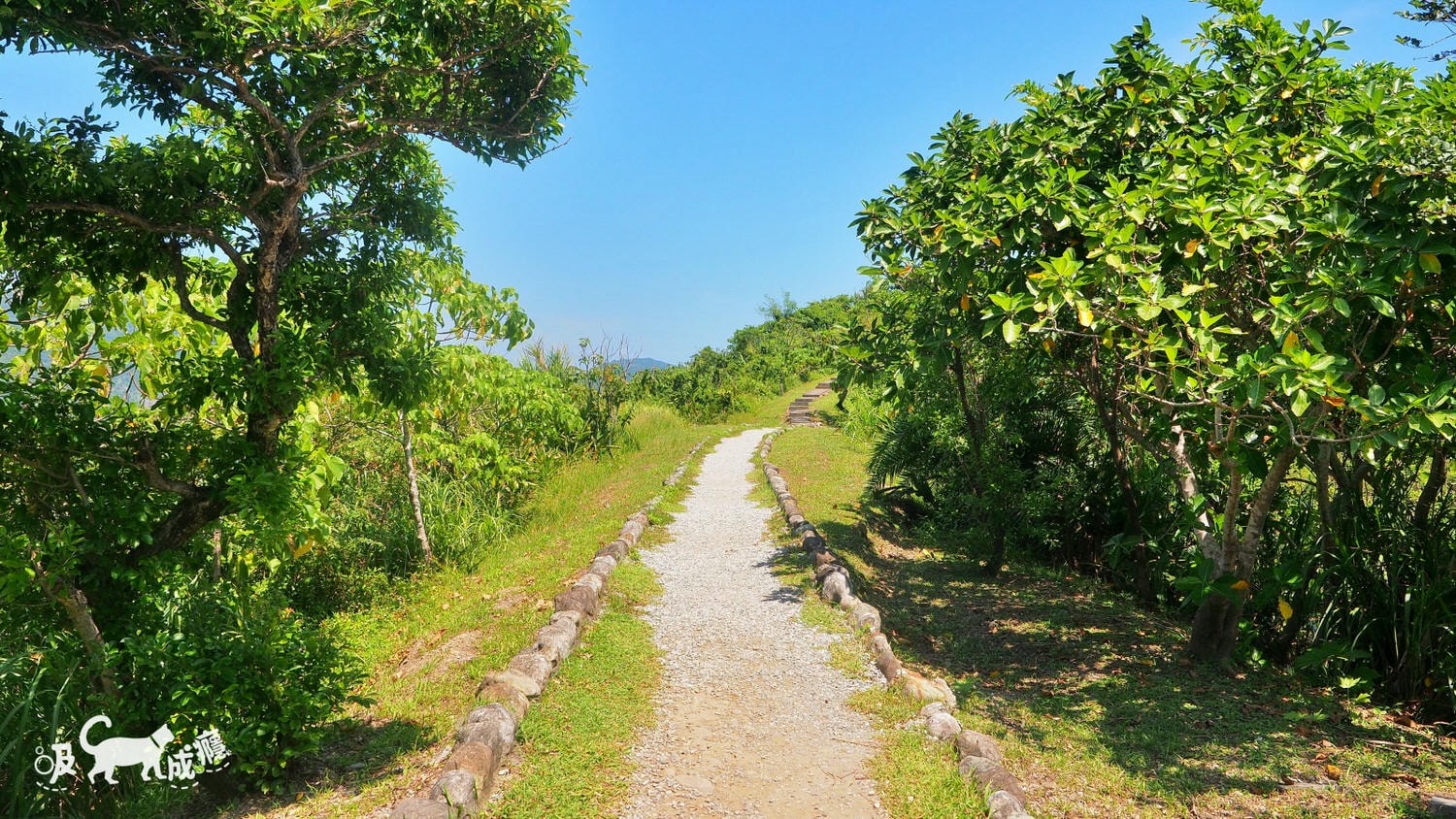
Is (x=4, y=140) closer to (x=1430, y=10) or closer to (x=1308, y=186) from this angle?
(x=1308, y=186)

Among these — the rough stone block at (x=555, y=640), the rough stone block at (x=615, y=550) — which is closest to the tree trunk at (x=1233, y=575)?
the rough stone block at (x=555, y=640)

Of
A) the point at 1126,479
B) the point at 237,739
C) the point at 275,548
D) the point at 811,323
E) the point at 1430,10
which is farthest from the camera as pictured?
the point at 811,323

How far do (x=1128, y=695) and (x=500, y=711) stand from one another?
3.77 meters

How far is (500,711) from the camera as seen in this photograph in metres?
4.01

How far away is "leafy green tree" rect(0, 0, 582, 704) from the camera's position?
117 inches

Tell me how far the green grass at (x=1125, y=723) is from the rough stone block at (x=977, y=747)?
0.10 meters

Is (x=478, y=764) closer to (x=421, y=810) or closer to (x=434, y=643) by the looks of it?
(x=421, y=810)

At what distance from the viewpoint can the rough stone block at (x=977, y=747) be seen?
12.8ft

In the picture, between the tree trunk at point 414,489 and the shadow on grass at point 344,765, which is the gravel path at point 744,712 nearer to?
the shadow on grass at point 344,765

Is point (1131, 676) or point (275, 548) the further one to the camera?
point (1131, 676)

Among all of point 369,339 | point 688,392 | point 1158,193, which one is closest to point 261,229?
point 369,339

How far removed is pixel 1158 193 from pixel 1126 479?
11.0 ft

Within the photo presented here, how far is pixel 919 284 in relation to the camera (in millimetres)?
6035

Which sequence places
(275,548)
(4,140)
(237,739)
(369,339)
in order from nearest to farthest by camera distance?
(4,140) < (237,739) < (369,339) < (275,548)
